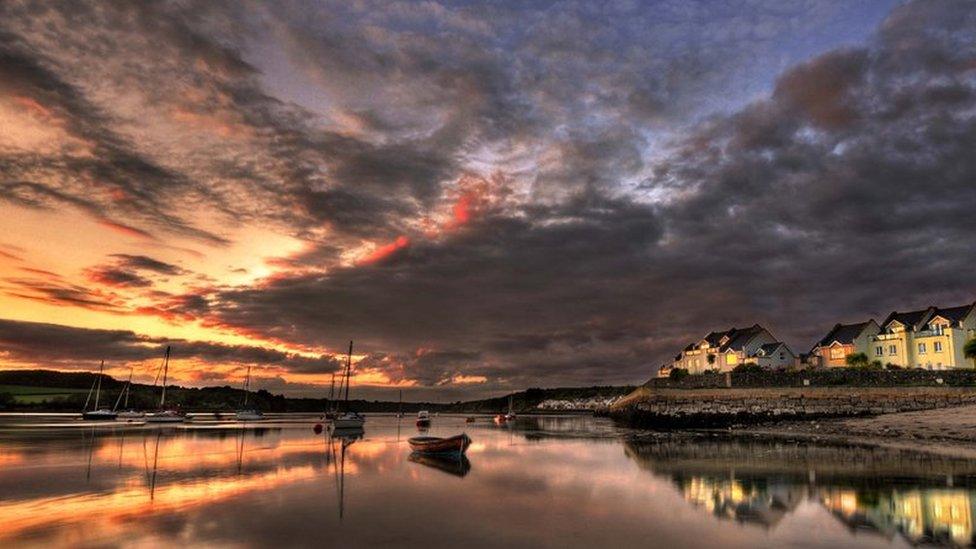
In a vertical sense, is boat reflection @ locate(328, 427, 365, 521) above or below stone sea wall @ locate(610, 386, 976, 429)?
below

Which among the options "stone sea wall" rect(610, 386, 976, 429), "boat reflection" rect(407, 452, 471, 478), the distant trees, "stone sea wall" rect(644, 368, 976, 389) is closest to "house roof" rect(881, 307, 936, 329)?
A: the distant trees

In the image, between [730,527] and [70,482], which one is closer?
[730,527]

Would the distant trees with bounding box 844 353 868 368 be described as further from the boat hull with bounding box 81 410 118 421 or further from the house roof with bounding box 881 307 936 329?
the boat hull with bounding box 81 410 118 421

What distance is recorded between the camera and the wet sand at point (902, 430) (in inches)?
1854

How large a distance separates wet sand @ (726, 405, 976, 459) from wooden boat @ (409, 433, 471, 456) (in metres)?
32.4

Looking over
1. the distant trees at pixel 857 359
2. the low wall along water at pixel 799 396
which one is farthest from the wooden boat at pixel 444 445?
the distant trees at pixel 857 359

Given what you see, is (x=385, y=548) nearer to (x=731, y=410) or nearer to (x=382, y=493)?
(x=382, y=493)

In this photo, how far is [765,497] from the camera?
26.2 m

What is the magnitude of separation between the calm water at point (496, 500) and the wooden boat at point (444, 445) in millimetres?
1726

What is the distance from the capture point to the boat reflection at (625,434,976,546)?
Answer: 2058 cm

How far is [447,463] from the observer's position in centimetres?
4397

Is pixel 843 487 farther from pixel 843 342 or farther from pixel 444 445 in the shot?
pixel 843 342

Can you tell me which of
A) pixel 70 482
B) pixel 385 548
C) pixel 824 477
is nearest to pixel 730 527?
pixel 385 548

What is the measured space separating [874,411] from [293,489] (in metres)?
72.2
